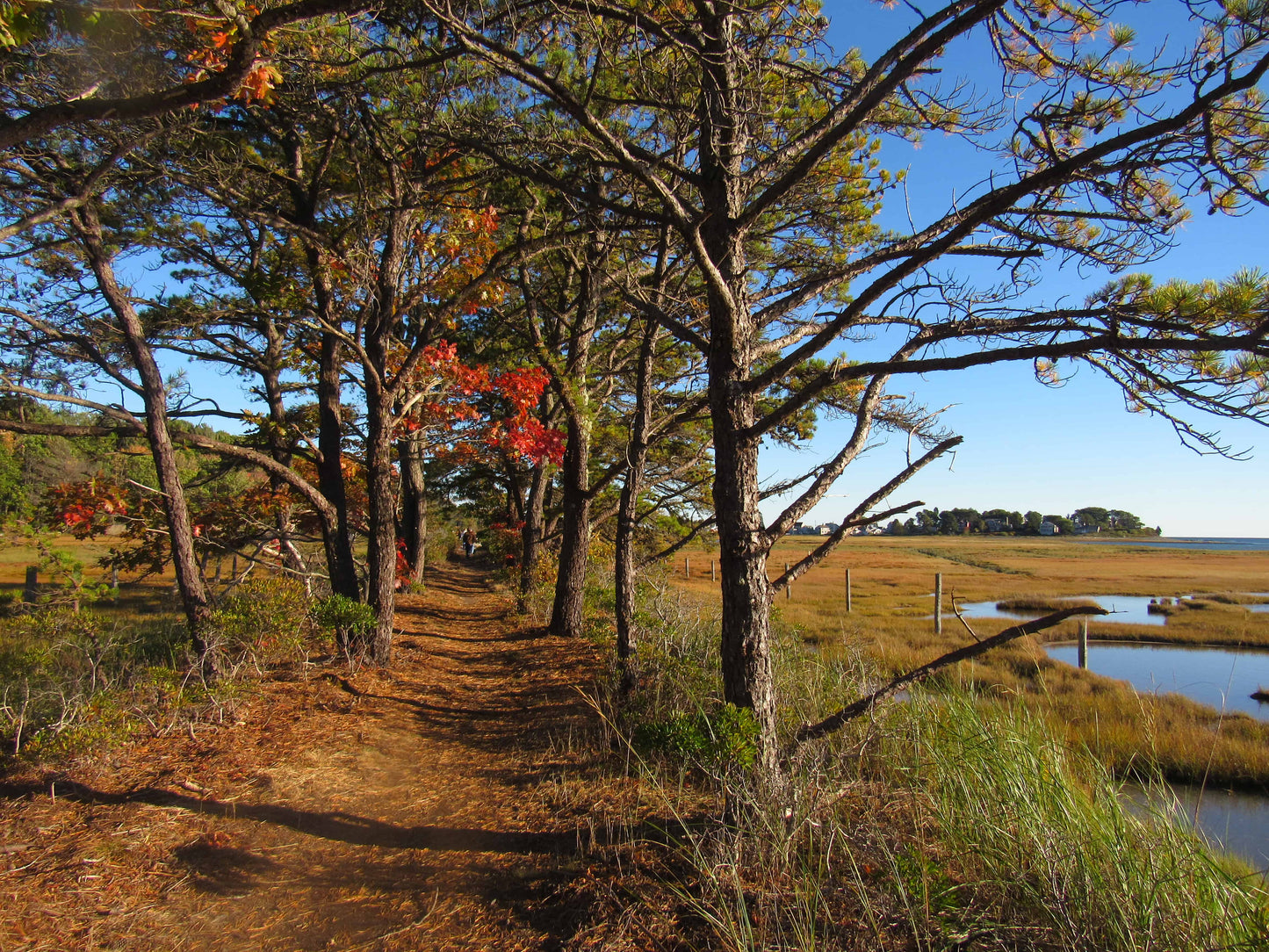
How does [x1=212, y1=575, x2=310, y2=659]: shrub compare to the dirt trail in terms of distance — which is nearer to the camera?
the dirt trail

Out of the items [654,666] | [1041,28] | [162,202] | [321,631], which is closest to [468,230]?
[162,202]

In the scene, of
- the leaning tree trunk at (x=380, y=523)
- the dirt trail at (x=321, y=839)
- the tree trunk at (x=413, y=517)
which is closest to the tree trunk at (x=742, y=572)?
the dirt trail at (x=321, y=839)

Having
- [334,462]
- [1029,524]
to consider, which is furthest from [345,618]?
[1029,524]

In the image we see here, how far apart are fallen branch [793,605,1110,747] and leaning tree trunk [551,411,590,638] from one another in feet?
21.1

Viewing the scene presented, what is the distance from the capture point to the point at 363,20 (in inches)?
189

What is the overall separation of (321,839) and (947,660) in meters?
4.03

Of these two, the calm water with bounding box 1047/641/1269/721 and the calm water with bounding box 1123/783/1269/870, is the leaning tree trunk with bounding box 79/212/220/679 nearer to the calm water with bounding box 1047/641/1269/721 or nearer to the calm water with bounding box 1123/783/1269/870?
the calm water with bounding box 1123/783/1269/870

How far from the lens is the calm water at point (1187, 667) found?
1234 centimetres

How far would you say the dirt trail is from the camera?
302cm

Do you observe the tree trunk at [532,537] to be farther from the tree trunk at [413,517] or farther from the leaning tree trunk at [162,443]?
the leaning tree trunk at [162,443]

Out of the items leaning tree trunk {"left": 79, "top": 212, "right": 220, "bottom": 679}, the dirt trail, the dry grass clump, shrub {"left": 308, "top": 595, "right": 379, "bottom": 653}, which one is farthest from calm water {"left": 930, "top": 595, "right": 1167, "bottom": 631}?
leaning tree trunk {"left": 79, "top": 212, "right": 220, "bottom": 679}

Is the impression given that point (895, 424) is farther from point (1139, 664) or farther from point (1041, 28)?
point (1139, 664)

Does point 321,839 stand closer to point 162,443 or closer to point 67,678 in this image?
point 67,678

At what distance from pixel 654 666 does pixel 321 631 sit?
4.07m
